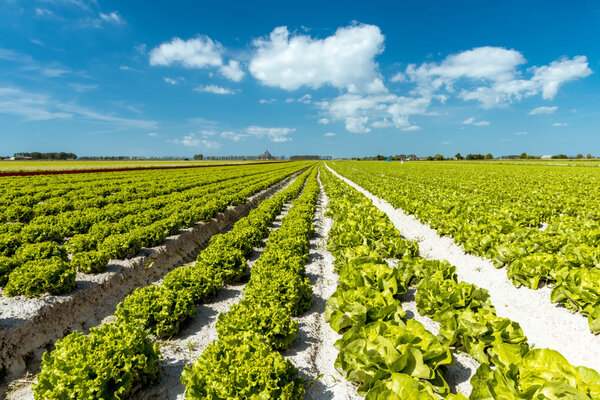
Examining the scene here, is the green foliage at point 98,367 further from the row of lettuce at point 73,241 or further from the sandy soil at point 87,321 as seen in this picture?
the row of lettuce at point 73,241

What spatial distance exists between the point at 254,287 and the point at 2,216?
53.0 feet

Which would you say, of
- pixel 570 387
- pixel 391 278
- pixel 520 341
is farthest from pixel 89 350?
pixel 520 341

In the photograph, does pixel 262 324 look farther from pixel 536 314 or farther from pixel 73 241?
pixel 73 241

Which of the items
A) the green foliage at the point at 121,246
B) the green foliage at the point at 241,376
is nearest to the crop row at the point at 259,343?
the green foliage at the point at 241,376

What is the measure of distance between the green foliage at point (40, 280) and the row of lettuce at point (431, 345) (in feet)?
22.0

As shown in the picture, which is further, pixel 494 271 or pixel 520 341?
pixel 494 271

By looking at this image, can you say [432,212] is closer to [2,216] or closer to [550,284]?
[550,284]

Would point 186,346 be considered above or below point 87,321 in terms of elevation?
above

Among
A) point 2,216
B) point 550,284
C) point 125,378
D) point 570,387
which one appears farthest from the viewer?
point 2,216

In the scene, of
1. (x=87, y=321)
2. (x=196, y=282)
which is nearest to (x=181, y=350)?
(x=196, y=282)

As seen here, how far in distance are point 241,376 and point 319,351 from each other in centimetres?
227

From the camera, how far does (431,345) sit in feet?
14.2

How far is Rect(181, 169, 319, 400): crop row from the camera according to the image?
3.87 metres

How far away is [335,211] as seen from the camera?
1727 centimetres
